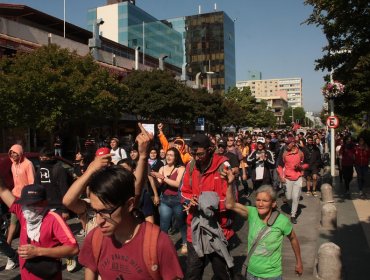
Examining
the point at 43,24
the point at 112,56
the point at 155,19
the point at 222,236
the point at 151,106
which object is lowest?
the point at 222,236

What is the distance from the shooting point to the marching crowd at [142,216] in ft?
6.15

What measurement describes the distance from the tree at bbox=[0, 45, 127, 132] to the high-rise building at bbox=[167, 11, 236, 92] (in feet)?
235

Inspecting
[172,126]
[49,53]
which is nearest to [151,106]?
[49,53]

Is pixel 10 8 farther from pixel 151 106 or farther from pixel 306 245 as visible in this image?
pixel 306 245

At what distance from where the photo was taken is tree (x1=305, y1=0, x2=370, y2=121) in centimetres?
783

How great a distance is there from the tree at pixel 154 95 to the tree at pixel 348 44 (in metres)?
18.8

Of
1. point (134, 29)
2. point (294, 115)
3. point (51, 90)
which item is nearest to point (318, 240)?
point (51, 90)

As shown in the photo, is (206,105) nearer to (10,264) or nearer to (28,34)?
(28,34)

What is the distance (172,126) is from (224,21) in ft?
169

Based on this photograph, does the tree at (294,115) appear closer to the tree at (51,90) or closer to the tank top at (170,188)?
the tree at (51,90)

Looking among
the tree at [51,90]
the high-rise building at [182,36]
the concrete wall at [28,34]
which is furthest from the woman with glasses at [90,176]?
the high-rise building at [182,36]

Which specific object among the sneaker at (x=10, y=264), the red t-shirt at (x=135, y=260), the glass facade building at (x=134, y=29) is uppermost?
the glass facade building at (x=134, y=29)

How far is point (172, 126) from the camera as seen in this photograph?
46344mm

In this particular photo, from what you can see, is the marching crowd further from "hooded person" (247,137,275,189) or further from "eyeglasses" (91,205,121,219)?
"hooded person" (247,137,275,189)
